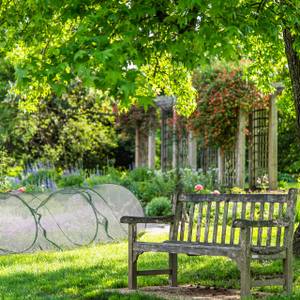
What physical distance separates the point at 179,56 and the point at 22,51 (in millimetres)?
4676

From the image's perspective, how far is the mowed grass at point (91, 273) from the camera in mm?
6426

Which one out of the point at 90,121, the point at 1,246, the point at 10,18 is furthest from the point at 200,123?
the point at 10,18

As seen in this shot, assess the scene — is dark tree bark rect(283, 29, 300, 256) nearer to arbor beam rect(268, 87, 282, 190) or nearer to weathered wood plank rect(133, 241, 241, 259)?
weathered wood plank rect(133, 241, 241, 259)

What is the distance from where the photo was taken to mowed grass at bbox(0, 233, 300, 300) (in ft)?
21.1

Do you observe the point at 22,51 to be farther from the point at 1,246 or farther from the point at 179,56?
the point at 179,56

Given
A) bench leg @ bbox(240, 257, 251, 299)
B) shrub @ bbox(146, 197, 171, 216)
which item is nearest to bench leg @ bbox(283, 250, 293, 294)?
bench leg @ bbox(240, 257, 251, 299)

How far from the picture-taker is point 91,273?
7355mm

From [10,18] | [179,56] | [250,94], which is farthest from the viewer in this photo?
[250,94]

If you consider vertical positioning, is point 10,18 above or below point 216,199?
above

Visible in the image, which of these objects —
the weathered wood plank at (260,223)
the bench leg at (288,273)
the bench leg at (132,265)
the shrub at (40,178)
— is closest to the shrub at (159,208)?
the shrub at (40,178)

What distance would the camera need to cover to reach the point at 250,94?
49.8 feet

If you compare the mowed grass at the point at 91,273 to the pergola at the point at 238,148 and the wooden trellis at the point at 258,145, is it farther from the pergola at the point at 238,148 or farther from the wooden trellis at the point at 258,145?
the wooden trellis at the point at 258,145

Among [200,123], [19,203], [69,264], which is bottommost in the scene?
[69,264]

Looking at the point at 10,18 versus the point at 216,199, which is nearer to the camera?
the point at 216,199
